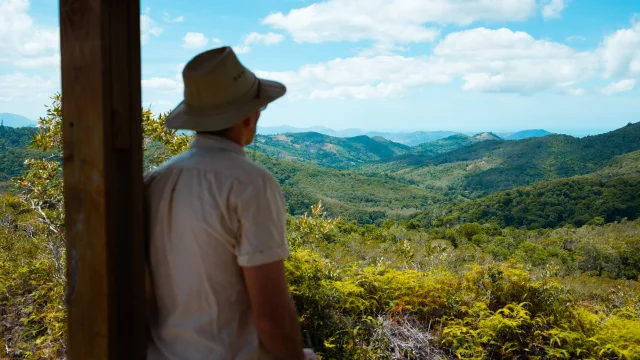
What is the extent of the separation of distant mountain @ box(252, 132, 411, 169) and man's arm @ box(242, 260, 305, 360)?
134 meters

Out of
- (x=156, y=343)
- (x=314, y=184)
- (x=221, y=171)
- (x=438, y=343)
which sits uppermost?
(x=221, y=171)

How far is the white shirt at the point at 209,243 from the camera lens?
0.83 meters

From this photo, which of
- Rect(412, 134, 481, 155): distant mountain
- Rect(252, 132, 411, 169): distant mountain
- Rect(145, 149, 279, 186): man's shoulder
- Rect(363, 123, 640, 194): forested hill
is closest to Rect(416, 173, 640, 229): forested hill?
Rect(363, 123, 640, 194): forested hill

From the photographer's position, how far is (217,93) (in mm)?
927

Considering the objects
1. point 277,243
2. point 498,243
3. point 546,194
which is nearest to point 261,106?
point 277,243

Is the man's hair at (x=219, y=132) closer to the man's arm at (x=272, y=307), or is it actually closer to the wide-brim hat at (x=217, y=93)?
the wide-brim hat at (x=217, y=93)

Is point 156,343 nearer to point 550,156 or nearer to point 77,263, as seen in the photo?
point 77,263

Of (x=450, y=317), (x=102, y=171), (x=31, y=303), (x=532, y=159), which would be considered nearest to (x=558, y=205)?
(x=450, y=317)

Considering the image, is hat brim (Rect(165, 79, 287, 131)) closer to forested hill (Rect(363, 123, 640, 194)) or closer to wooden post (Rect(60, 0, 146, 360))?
wooden post (Rect(60, 0, 146, 360))

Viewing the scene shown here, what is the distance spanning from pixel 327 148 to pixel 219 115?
162m

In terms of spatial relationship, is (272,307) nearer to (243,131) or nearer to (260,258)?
(260,258)

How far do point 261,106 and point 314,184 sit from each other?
80.8 meters

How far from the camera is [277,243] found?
83 centimetres

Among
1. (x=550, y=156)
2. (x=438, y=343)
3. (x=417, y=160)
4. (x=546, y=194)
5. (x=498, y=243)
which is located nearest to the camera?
(x=438, y=343)
